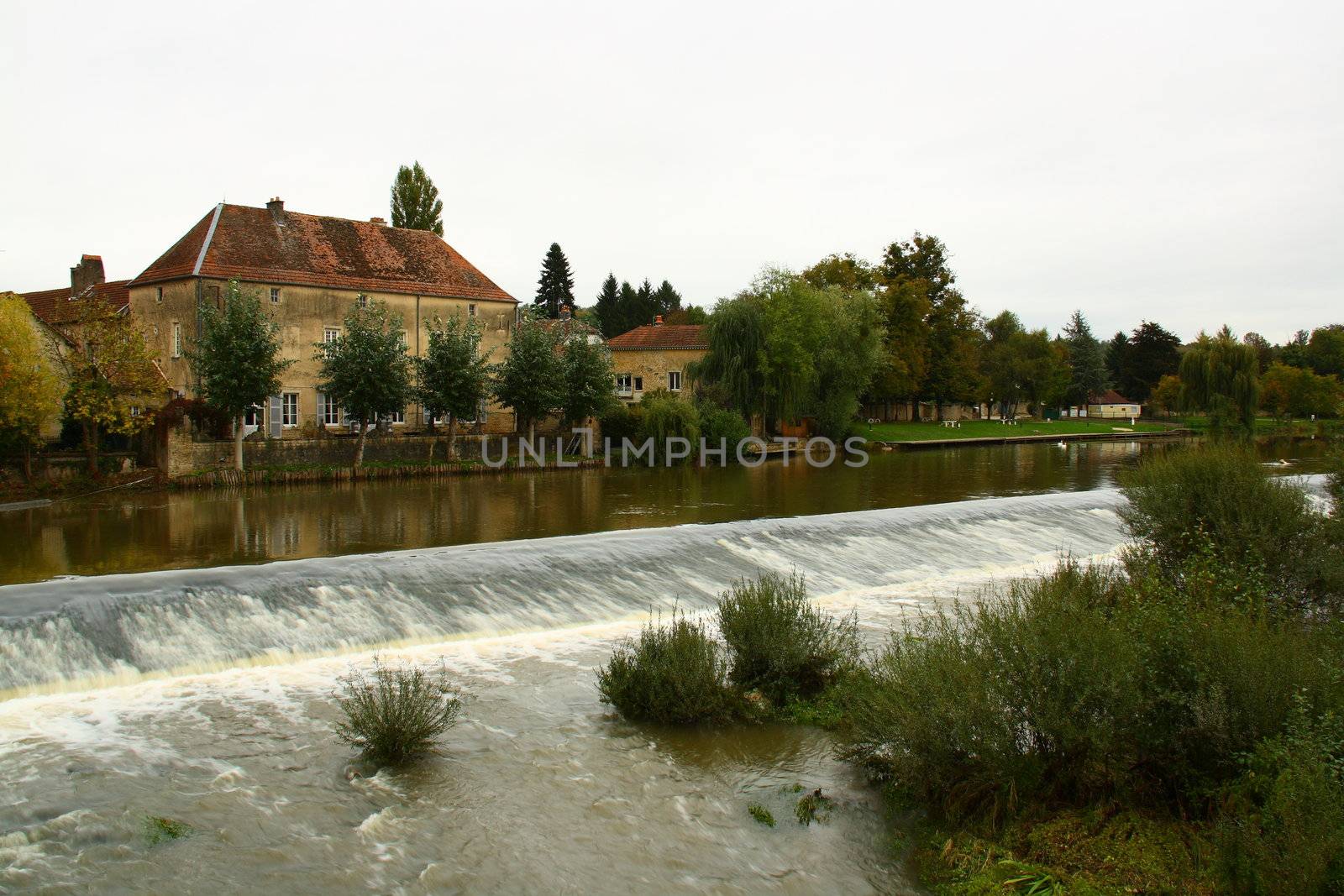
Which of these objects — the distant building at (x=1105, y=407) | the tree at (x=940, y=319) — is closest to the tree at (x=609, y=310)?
the tree at (x=940, y=319)

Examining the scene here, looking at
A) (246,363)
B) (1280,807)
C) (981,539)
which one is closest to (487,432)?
(246,363)

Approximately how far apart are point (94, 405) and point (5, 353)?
2.62 m

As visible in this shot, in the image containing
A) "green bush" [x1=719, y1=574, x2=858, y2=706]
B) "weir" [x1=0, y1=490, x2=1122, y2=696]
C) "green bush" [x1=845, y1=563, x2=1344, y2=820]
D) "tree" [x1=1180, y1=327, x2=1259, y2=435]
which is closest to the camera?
"green bush" [x1=845, y1=563, x2=1344, y2=820]

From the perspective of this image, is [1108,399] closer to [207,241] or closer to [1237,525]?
[207,241]

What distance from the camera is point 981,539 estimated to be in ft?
57.6

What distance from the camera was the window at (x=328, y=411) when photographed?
3603cm

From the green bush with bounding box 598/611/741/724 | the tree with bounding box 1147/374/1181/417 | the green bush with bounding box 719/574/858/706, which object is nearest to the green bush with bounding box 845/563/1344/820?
the green bush with bounding box 598/611/741/724

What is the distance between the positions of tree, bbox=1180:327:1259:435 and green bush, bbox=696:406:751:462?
25.6 metres

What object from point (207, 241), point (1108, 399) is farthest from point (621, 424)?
point (1108, 399)

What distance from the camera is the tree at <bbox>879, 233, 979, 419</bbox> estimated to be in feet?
209

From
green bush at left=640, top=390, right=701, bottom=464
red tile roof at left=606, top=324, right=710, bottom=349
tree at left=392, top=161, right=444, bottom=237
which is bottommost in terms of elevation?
green bush at left=640, top=390, right=701, bottom=464

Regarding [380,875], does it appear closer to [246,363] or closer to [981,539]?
[981,539]

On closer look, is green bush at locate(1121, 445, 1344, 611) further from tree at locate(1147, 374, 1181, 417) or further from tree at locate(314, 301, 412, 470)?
tree at locate(1147, 374, 1181, 417)

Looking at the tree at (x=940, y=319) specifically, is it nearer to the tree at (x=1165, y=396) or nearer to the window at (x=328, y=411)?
the tree at (x=1165, y=396)
